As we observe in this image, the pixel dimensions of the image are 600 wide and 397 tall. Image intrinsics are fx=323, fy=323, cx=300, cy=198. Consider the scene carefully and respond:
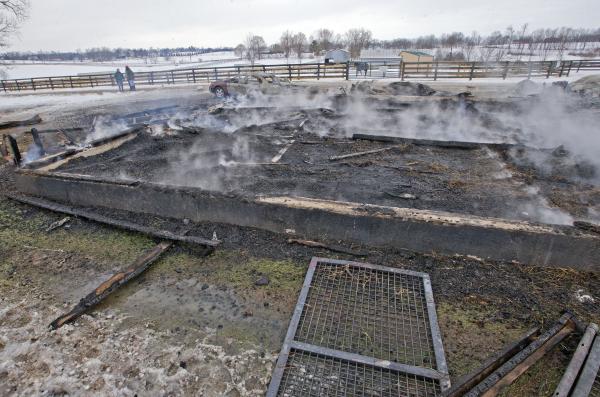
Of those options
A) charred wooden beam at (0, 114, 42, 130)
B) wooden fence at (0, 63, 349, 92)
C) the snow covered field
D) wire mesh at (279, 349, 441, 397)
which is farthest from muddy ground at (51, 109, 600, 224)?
the snow covered field

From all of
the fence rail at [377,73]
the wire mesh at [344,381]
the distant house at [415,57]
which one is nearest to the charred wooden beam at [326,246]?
the wire mesh at [344,381]

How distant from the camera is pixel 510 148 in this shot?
670cm

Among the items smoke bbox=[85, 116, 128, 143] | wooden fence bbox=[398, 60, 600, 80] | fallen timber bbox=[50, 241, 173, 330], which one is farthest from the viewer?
wooden fence bbox=[398, 60, 600, 80]

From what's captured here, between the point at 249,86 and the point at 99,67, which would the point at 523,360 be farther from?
the point at 99,67

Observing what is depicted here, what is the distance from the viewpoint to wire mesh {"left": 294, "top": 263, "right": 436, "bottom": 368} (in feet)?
9.05

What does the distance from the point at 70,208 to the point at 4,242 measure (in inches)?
36.1

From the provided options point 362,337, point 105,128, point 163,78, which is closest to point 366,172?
point 362,337

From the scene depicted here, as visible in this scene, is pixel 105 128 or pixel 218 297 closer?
pixel 218 297

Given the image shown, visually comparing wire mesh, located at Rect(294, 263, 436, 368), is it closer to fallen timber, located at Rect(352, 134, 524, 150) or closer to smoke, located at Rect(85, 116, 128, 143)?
fallen timber, located at Rect(352, 134, 524, 150)

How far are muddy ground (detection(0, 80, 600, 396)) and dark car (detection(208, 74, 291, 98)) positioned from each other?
10.8 meters

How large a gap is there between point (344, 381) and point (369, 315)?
755 millimetres

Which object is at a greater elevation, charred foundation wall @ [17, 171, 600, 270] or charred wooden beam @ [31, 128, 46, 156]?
charred wooden beam @ [31, 128, 46, 156]

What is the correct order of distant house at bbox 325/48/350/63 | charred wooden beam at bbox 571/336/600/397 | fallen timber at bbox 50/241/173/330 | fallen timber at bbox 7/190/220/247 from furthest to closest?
distant house at bbox 325/48/350/63 < fallen timber at bbox 7/190/220/247 < fallen timber at bbox 50/241/173/330 < charred wooden beam at bbox 571/336/600/397

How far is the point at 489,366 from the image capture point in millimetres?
2502
